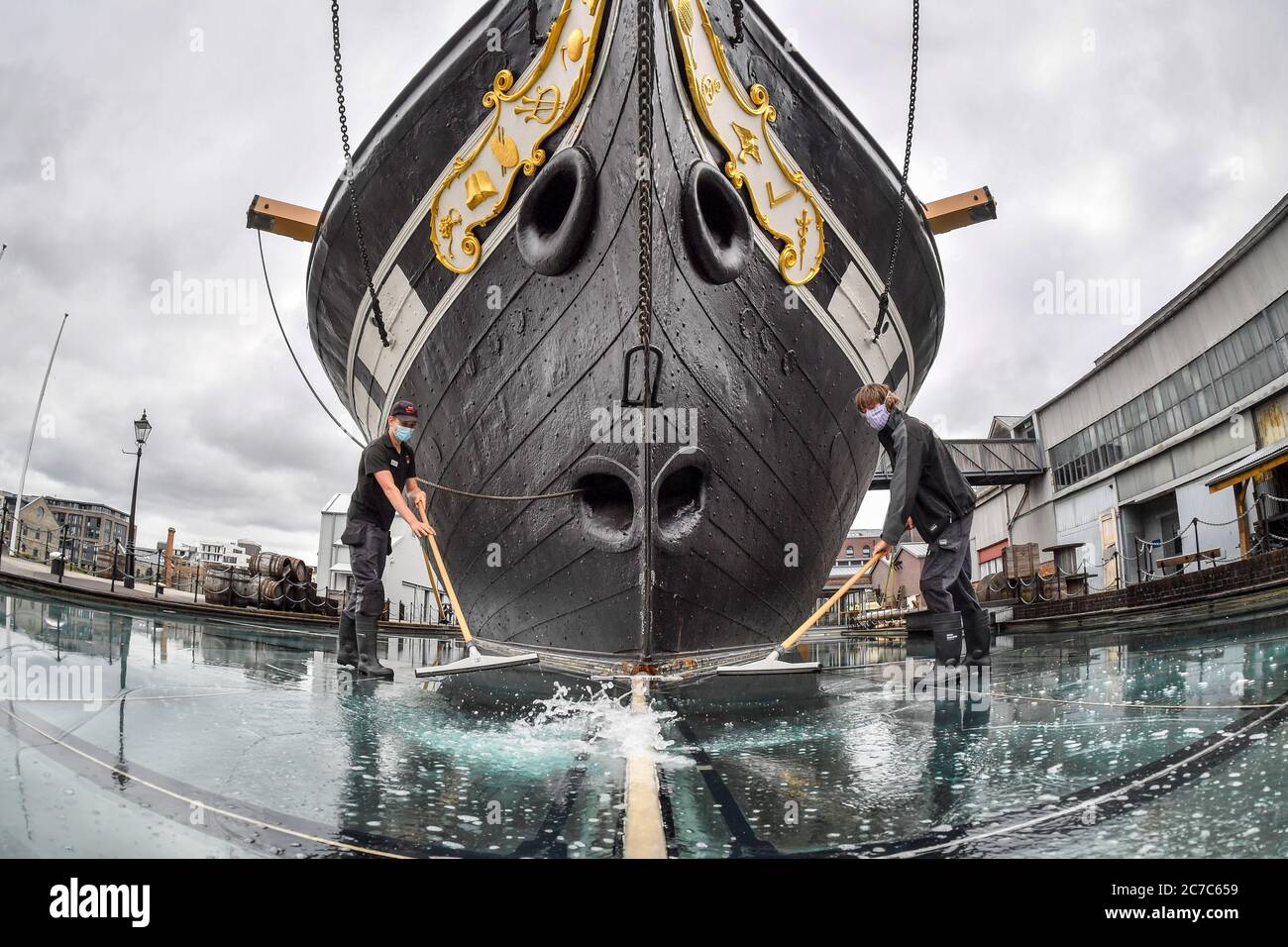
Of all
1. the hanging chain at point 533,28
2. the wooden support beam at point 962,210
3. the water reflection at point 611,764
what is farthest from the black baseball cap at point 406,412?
the wooden support beam at point 962,210

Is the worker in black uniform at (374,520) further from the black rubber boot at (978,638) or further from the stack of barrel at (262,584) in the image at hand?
the stack of barrel at (262,584)

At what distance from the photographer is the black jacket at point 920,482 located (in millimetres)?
3363

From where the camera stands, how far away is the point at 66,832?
1152 millimetres

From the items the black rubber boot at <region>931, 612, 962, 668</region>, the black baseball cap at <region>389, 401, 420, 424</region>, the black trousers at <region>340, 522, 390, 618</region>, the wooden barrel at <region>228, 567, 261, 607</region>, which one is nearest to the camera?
the black rubber boot at <region>931, 612, 962, 668</region>

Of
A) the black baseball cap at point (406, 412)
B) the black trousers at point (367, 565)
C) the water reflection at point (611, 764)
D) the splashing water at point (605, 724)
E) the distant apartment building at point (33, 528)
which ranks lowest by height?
the splashing water at point (605, 724)

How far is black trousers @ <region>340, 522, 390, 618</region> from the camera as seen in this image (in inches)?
154

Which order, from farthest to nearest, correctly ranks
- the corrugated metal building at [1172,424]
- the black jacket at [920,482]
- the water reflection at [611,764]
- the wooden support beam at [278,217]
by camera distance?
the corrugated metal building at [1172,424] → the wooden support beam at [278,217] → the black jacket at [920,482] → the water reflection at [611,764]

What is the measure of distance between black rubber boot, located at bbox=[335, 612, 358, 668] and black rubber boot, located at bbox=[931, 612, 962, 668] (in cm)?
332

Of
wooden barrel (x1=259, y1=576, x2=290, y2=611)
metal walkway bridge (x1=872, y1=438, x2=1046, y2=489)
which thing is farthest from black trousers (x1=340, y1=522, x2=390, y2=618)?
metal walkway bridge (x1=872, y1=438, x2=1046, y2=489)

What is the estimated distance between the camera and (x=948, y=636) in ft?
12.2

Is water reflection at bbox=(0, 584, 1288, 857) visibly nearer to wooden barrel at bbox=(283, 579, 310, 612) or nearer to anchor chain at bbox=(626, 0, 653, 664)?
Answer: anchor chain at bbox=(626, 0, 653, 664)

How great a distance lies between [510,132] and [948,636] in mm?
3701

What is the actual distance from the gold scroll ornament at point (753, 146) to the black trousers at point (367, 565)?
2890mm
